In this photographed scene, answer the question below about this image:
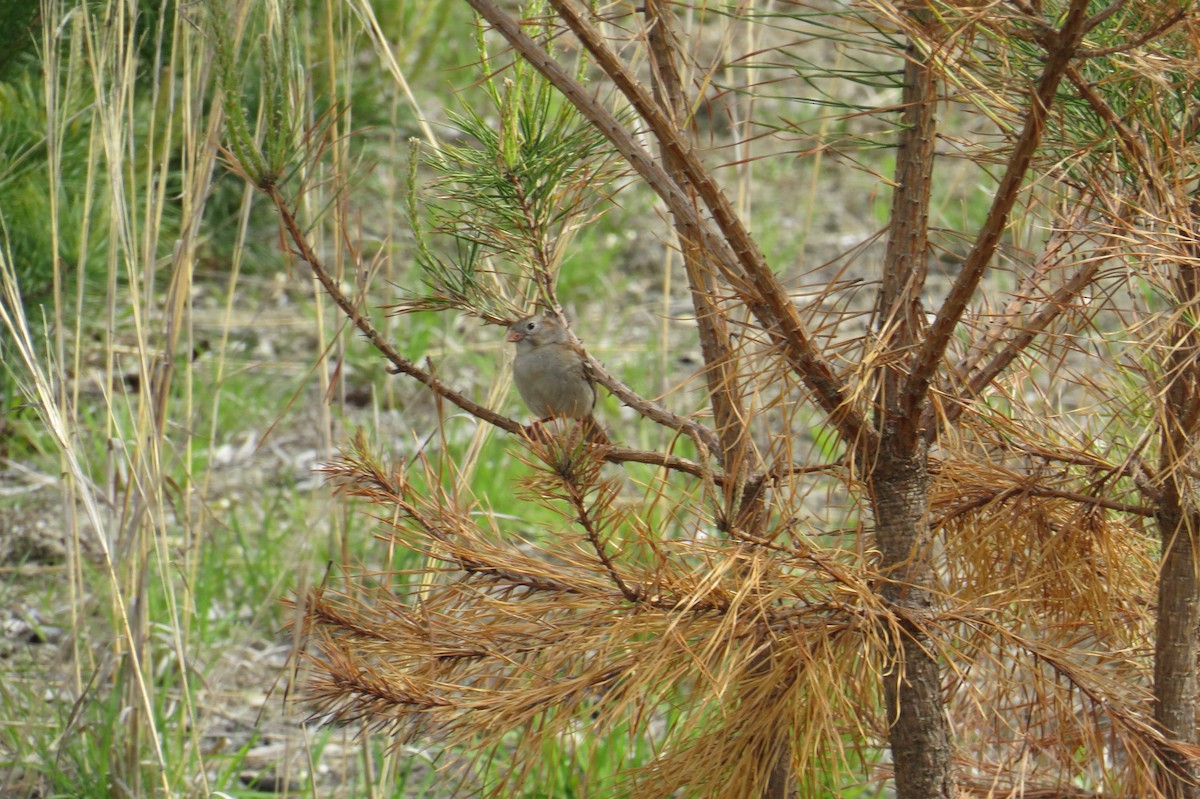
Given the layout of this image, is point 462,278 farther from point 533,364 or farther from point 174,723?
point 174,723

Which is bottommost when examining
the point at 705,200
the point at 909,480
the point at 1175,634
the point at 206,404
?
the point at 206,404

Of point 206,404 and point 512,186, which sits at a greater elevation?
point 512,186

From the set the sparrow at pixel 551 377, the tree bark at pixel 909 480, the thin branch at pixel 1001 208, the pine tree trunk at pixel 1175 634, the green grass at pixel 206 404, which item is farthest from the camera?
the sparrow at pixel 551 377

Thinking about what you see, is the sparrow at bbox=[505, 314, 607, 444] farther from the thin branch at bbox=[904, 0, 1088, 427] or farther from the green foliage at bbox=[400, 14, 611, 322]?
the thin branch at bbox=[904, 0, 1088, 427]

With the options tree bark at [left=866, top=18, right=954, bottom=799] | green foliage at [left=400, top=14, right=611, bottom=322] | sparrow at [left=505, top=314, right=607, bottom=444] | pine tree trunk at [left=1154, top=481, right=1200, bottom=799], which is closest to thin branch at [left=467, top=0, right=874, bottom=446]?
tree bark at [left=866, top=18, right=954, bottom=799]

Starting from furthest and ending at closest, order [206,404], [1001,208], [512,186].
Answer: [206,404] < [512,186] < [1001,208]

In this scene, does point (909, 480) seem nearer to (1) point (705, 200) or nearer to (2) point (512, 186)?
(1) point (705, 200)

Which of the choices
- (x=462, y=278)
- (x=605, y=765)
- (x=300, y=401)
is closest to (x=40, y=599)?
(x=300, y=401)

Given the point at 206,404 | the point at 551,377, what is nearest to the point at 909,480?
the point at 551,377

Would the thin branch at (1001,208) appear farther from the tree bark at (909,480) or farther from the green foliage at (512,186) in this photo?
the green foliage at (512,186)

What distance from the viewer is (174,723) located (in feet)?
6.21

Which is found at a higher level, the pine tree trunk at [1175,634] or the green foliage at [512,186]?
the green foliage at [512,186]

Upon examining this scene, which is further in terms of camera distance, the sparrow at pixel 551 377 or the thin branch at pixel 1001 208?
the sparrow at pixel 551 377

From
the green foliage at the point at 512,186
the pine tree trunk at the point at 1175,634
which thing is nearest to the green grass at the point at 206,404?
the green foliage at the point at 512,186
